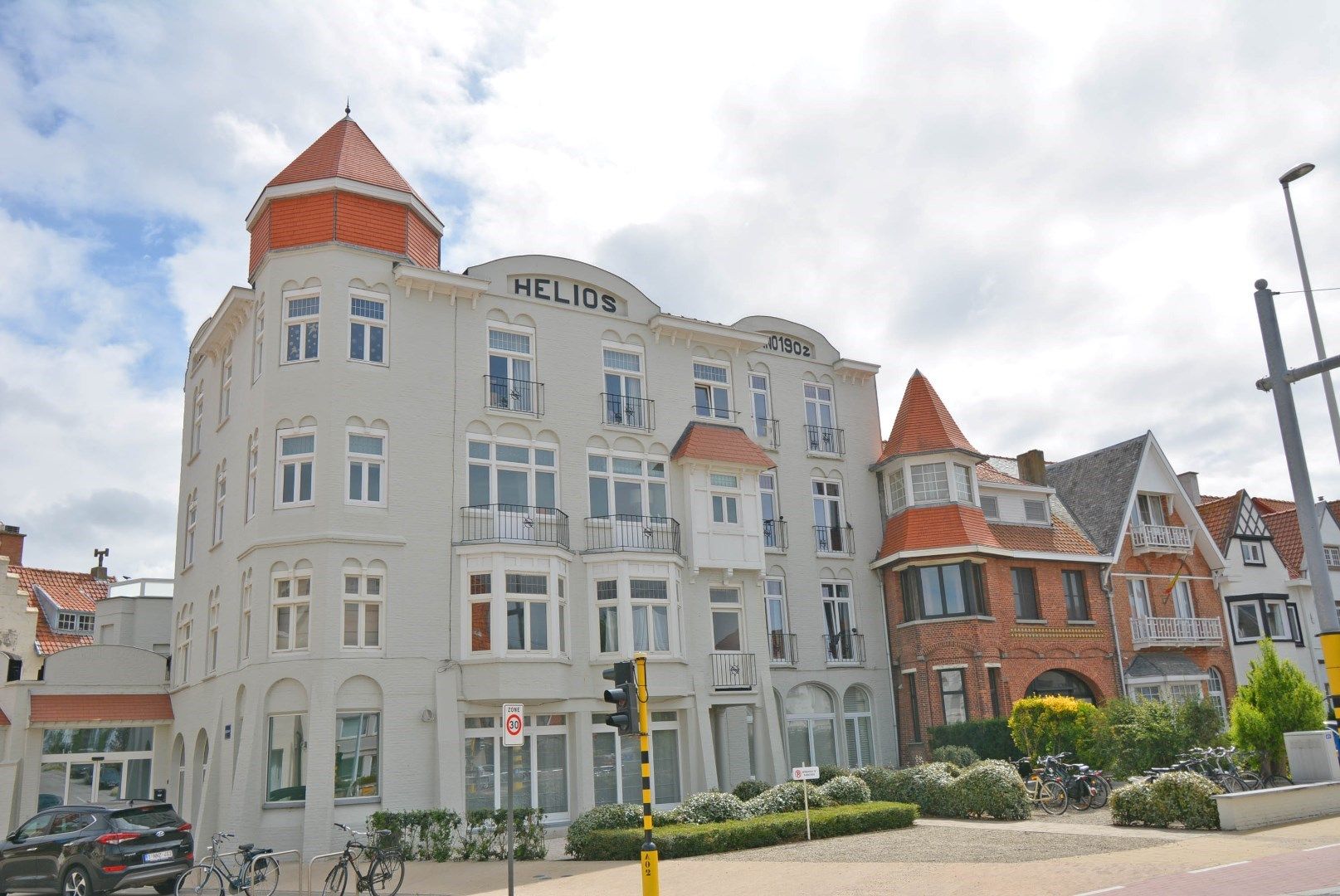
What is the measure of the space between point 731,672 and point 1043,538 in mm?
12375

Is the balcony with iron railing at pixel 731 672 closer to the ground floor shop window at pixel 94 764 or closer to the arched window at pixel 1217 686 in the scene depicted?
the ground floor shop window at pixel 94 764

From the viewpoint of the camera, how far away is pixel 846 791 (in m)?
23.8

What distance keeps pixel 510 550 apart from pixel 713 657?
6462mm

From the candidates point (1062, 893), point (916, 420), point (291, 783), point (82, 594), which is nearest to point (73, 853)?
point (291, 783)

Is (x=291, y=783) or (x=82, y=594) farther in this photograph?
(x=82, y=594)

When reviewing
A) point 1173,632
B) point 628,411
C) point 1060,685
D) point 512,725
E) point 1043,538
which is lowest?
point 512,725

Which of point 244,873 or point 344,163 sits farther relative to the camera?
point 344,163

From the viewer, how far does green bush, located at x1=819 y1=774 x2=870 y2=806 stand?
23.8 meters

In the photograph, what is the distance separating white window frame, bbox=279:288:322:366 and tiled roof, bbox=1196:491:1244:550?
100 feet

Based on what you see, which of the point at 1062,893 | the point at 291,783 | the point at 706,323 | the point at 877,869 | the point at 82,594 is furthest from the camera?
the point at 82,594

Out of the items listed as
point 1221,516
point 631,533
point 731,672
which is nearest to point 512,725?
point 631,533

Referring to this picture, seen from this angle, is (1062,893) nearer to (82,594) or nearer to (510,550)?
(510,550)

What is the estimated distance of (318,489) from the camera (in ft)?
81.1

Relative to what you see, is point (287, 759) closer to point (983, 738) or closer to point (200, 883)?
point (200, 883)
